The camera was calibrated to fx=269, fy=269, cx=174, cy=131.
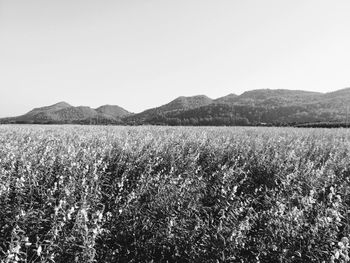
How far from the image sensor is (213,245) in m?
3.02

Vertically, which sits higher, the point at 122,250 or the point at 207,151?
the point at 207,151

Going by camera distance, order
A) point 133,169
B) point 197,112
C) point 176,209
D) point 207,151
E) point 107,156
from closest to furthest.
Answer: point 176,209
point 133,169
point 107,156
point 207,151
point 197,112

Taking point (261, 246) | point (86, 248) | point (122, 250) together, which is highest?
point (86, 248)

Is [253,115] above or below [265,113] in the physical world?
below

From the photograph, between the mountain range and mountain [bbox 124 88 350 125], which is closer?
the mountain range

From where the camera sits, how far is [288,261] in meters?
2.92

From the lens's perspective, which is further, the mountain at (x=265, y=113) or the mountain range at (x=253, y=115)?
the mountain at (x=265, y=113)

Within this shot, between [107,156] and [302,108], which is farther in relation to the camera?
[302,108]

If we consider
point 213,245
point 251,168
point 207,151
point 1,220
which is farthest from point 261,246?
point 207,151

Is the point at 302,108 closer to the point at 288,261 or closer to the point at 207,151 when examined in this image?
the point at 207,151

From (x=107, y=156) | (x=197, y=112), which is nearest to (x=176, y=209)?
(x=107, y=156)

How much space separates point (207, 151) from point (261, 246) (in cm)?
567

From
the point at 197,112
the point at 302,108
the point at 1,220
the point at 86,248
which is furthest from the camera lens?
the point at 197,112

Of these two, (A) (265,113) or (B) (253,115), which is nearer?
(B) (253,115)
